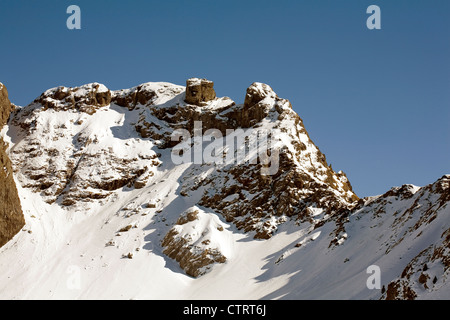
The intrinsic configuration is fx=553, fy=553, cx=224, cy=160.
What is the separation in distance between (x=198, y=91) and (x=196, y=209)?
137 feet

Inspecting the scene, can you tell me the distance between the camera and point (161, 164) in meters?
108

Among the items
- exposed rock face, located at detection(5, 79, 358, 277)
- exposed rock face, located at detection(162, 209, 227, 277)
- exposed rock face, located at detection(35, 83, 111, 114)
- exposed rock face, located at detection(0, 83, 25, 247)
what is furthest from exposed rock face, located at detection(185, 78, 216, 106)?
exposed rock face, located at detection(0, 83, 25, 247)

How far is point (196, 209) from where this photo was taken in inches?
3428

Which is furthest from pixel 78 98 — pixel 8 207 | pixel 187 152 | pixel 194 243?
pixel 194 243

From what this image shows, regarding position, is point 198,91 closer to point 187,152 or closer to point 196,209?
point 187,152

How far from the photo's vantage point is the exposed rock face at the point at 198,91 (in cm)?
12169

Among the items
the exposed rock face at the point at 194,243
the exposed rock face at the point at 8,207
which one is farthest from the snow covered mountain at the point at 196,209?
→ the exposed rock face at the point at 8,207

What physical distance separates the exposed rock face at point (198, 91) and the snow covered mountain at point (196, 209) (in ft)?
0.93

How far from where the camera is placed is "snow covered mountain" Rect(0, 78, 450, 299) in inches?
2564

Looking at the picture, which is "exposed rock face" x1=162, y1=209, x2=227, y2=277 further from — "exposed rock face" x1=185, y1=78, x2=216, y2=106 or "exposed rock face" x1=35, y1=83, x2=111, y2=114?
"exposed rock face" x1=35, y1=83, x2=111, y2=114

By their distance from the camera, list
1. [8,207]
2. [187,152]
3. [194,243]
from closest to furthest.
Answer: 1. [194,243]
2. [8,207]
3. [187,152]

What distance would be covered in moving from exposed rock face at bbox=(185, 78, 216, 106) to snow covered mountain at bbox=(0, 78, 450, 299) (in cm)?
28

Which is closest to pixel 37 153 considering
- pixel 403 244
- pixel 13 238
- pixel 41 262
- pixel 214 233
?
pixel 13 238
